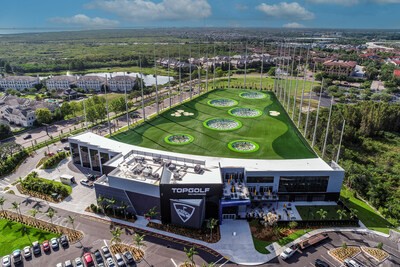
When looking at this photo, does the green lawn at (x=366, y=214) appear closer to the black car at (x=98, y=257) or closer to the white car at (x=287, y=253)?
the white car at (x=287, y=253)

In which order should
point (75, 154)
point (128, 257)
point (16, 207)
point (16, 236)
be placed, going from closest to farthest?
point (128, 257) < point (16, 236) < point (16, 207) < point (75, 154)

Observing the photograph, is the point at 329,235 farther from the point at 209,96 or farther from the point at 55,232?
the point at 209,96

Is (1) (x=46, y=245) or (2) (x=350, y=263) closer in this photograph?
(2) (x=350, y=263)

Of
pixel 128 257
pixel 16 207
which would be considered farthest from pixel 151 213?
pixel 16 207

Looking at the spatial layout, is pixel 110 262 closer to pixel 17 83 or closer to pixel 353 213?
pixel 353 213

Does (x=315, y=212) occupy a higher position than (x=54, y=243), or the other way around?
(x=315, y=212)

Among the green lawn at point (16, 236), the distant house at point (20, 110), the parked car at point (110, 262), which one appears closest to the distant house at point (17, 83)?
the distant house at point (20, 110)
